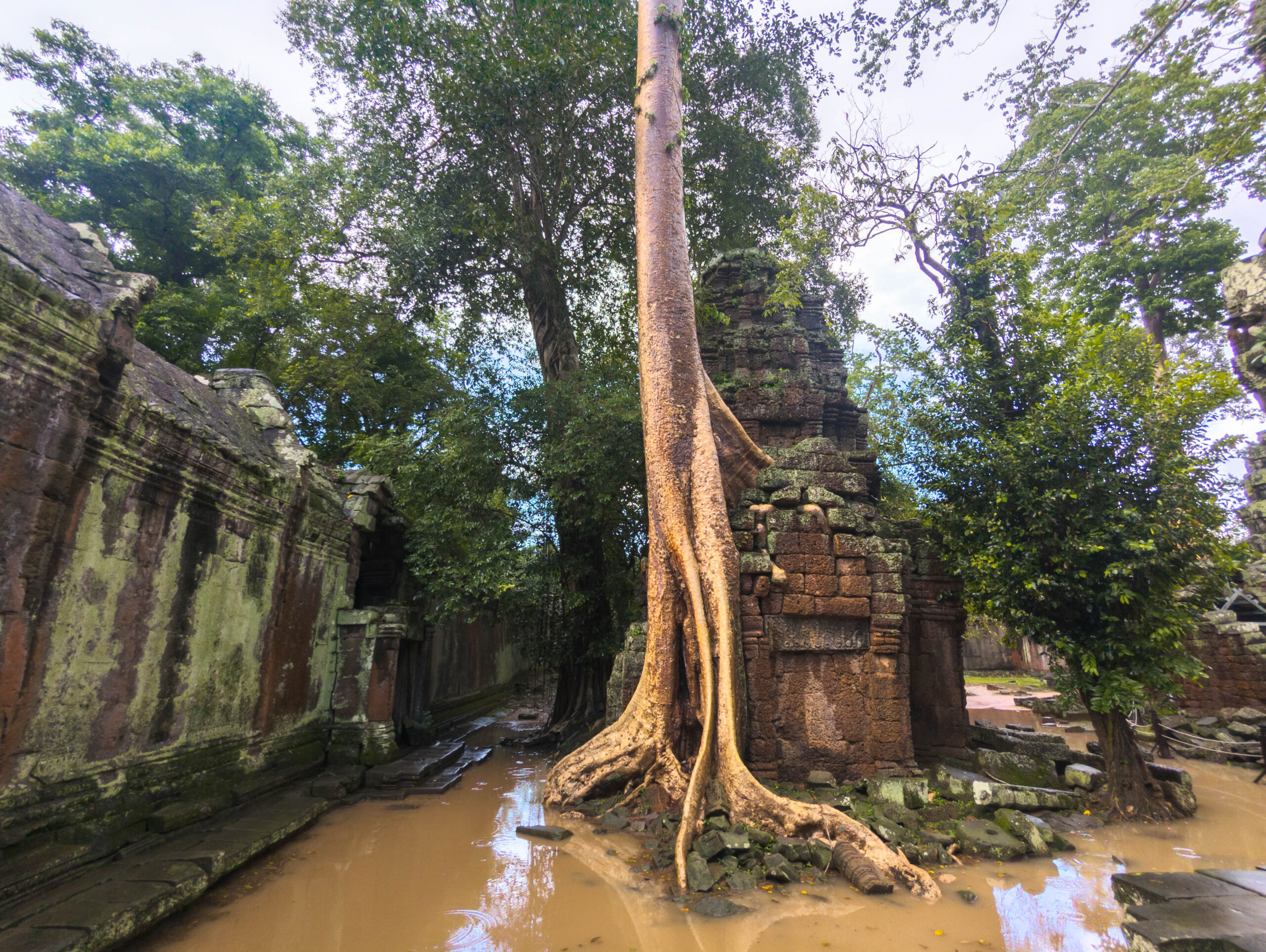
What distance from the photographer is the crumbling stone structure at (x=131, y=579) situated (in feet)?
10.6

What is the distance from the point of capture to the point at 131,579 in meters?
4.00

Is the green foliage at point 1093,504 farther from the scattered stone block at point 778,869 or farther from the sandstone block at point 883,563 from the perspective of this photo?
the scattered stone block at point 778,869

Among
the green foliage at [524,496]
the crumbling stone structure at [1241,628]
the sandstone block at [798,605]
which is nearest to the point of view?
the sandstone block at [798,605]

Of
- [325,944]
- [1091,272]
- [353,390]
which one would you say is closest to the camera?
[325,944]

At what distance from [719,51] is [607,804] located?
10597 millimetres

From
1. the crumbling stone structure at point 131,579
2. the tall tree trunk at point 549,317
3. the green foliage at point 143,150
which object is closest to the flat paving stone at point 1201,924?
the crumbling stone structure at point 131,579

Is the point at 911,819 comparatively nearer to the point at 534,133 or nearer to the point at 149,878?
the point at 149,878

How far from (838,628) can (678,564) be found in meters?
1.48

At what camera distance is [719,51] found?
9.74 meters

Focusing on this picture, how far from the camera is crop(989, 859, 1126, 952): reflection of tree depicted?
2971 mm

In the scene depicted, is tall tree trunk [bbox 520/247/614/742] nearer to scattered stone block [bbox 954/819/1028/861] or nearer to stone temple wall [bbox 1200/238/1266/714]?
scattered stone block [bbox 954/819/1028/861]

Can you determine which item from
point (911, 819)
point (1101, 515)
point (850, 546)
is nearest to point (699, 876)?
point (911, 819)

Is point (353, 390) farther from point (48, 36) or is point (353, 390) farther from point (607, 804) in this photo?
point (48, 36)

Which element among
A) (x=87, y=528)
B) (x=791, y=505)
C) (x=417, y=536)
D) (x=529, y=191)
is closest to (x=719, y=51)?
(x=529, y=191)
